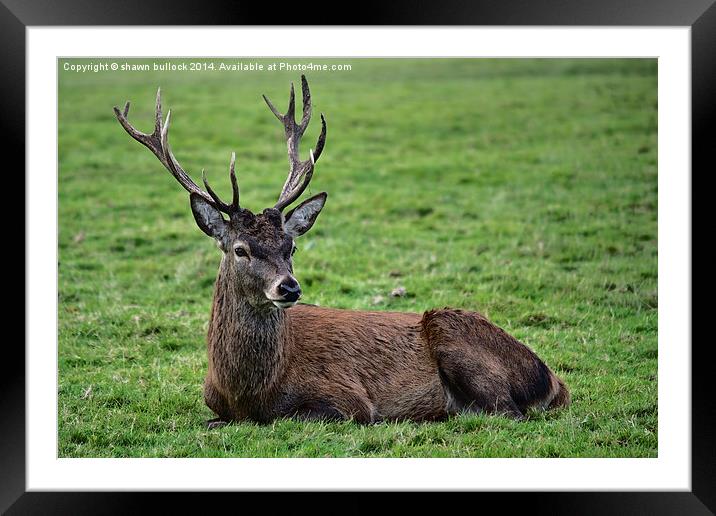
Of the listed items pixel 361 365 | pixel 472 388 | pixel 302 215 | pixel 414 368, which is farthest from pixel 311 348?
pixel 472 388

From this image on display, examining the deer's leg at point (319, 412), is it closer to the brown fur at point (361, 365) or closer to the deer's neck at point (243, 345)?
the brown fur at point (361, 365)

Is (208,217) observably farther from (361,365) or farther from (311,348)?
(361,365)

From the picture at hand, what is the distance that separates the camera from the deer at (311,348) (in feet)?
23.3

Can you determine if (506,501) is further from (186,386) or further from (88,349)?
(88,349)

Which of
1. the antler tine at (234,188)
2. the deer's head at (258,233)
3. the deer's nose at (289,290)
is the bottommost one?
the deer's nose at (289,290)

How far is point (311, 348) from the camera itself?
24.8ft

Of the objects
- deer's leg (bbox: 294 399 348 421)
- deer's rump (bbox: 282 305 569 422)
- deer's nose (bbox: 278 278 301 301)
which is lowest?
deer's leg (bbox: 294 399 348 421)

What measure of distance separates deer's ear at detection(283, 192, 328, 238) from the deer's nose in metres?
0.59

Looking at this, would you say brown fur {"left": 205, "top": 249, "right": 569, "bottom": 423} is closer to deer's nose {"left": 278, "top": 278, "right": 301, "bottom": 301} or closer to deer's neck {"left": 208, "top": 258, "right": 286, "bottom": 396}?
deer's neck {"left": 208, "top": 258, "right": 286, "bottom": 396}

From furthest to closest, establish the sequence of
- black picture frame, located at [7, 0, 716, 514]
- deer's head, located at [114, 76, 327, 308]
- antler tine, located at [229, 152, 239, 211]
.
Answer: deer's head, located at [114, 76, 327, 308] < antler tine, located at [229, 152, 239, 211] < black picture frame, located at [7, 0, 716, 514]

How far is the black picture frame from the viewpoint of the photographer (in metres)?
6.65

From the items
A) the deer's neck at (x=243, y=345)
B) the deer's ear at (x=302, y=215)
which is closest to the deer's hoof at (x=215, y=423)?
the deer's neck at (x=243, y=345)

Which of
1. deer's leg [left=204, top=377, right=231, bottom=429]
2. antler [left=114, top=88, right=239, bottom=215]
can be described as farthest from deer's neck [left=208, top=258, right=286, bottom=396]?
antler [left=114, top=88, right=239, bottom=215]
